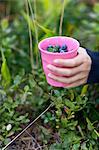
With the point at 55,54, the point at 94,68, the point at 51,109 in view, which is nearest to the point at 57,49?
the point at 55,54

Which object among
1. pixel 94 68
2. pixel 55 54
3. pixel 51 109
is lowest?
pixel 51 109

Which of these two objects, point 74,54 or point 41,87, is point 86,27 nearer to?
point 41,87

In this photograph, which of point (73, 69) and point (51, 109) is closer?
point (73, 69)

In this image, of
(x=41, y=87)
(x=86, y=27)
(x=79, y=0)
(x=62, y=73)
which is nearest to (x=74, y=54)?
(x=62, y=73)

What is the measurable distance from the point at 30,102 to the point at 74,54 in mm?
338

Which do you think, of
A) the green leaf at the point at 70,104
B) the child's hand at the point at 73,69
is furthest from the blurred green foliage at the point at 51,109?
the child's hand at the point at 73,69

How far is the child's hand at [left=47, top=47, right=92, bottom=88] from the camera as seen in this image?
1.13 m

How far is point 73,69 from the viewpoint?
1.16 meters

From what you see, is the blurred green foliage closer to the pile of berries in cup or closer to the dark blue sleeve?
the dark blue sleeve

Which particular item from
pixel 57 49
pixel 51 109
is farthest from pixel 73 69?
pixel 51 109

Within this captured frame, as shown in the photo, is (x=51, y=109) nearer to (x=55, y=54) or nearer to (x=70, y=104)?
(x=70, y=104)

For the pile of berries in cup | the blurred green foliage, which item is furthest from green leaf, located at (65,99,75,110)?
the pile of berries in cup

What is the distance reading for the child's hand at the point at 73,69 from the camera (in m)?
1.13

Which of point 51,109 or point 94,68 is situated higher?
point 94,68
